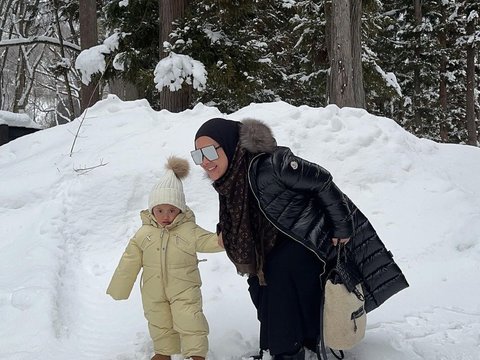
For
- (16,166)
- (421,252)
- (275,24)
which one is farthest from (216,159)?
(275,24)

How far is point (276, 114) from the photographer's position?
20.8 ft

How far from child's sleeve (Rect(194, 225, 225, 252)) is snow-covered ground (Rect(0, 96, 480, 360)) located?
671mm

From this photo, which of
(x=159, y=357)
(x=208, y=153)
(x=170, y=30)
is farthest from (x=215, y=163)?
(x=170, y=30)

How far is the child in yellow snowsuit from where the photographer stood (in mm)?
2912

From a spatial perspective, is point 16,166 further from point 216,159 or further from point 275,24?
point 275,24

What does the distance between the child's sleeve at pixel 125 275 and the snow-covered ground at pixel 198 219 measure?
1.43ft

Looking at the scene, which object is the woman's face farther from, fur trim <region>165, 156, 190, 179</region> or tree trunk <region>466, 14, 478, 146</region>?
tree trunk <region>466, 14, 478, 146</region>

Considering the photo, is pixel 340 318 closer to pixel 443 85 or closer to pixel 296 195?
pixel 296 195

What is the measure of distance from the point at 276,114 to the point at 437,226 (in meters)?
2.52

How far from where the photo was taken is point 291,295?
2553 millimetres

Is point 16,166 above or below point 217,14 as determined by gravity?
below

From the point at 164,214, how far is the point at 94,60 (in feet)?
21.4

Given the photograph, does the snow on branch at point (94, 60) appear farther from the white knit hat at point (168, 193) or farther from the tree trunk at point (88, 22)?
the white knit hat at point (168, 193)

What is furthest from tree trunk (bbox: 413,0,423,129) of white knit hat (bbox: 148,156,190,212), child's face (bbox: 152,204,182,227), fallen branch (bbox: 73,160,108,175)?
child's face (bbox: 152,204,182,227)
